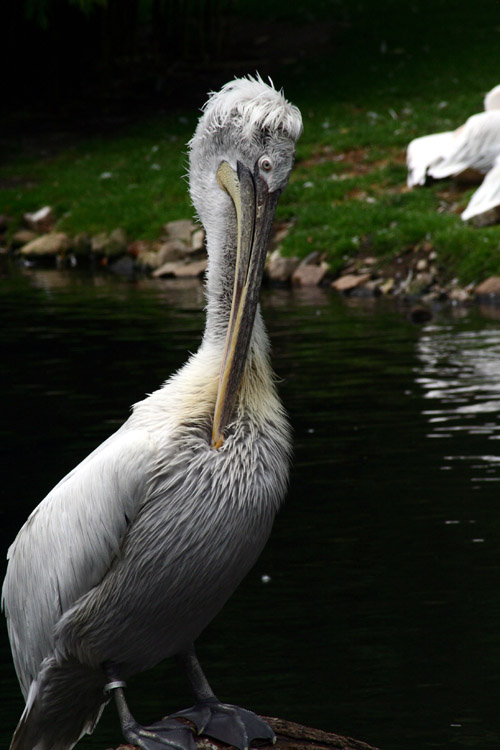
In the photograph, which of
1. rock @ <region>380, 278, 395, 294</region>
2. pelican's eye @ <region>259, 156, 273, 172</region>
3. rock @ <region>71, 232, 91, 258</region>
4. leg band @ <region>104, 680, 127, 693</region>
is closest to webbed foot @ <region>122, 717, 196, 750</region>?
leg band @ <region>104, 680, 127, 693</region>

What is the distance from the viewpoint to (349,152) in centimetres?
1848

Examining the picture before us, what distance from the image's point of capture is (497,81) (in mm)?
21219

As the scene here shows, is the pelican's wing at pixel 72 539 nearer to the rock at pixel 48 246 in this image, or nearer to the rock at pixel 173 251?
the rock at pixel 173 251

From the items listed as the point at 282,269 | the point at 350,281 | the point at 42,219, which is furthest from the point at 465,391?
the point at 42,219

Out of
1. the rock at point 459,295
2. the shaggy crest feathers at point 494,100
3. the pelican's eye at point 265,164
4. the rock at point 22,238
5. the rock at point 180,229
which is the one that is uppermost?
the shaggy crest feathers at point 494,100

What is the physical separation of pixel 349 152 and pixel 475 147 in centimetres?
479

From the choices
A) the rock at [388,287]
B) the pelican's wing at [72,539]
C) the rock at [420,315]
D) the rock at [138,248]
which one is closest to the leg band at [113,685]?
the pelican's wing at [72,539]

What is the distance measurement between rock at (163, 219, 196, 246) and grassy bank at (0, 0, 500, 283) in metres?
0.25

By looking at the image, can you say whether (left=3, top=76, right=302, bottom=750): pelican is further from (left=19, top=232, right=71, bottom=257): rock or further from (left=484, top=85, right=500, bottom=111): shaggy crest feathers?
(left=19, top=232, right=71, bottom=257): rock

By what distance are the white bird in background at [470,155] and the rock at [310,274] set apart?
5.36 ft

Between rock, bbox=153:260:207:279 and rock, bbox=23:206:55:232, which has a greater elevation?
rock, bbox=23:206:55:232

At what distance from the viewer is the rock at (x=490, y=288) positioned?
14078 mm

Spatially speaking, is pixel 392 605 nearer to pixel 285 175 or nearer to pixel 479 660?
pixel 479 660

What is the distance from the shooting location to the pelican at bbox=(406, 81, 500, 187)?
13688mm
